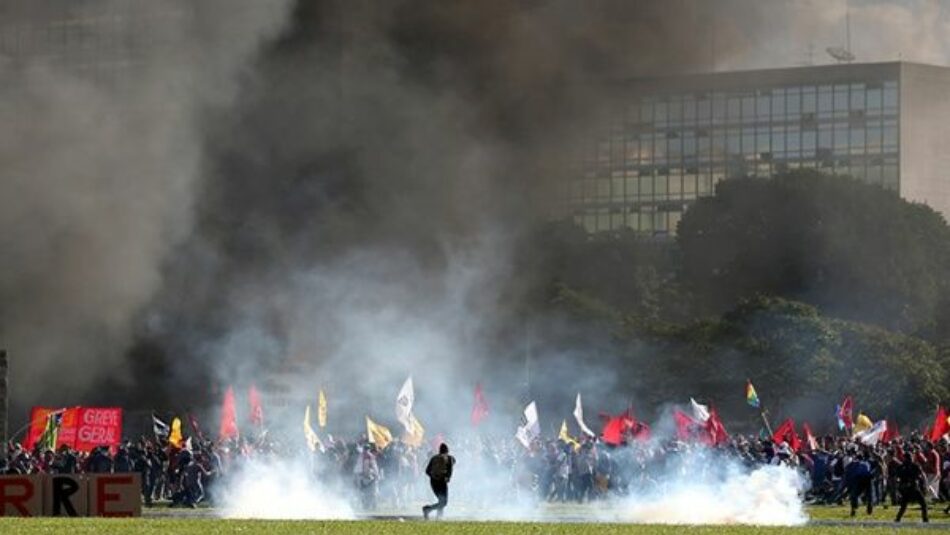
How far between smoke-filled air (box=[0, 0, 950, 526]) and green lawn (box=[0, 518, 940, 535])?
338cm

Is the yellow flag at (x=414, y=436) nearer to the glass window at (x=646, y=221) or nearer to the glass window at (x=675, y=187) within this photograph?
the glass window at (x=646, y=221)

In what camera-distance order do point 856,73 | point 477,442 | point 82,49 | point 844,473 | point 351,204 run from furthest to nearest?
point 856,73
point 351,204
point 82,49
point 477,442
point 844,473

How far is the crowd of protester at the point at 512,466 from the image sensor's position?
56.6m

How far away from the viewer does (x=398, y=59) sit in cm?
8081

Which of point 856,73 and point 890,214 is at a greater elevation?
point 856,73

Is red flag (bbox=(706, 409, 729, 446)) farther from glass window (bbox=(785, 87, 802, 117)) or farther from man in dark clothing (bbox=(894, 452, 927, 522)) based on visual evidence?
glass window (bbox=(785, 87, 802, 117))

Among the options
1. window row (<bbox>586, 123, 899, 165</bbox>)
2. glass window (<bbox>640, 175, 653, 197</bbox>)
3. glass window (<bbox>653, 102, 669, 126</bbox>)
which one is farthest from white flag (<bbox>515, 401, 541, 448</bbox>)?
glass window (<bbox>640, 175, 653, 197</bbox>)

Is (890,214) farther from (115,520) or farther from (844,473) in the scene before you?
(115,520)

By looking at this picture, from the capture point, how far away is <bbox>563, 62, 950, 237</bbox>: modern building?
151500 millimetres

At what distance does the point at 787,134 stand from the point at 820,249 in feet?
122

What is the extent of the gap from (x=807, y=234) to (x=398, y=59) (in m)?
47.6

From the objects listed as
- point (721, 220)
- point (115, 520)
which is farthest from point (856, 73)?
point (115, 520)

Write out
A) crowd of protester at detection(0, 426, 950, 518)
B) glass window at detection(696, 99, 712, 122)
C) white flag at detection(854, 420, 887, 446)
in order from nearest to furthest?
crowd of protester at detection(0, 426, 950, 518)
white flag at detection(854, 420, 887, 446)
glass window at detection(696, 99, 712, 122)

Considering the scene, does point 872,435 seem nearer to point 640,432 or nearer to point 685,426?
point 685,426
